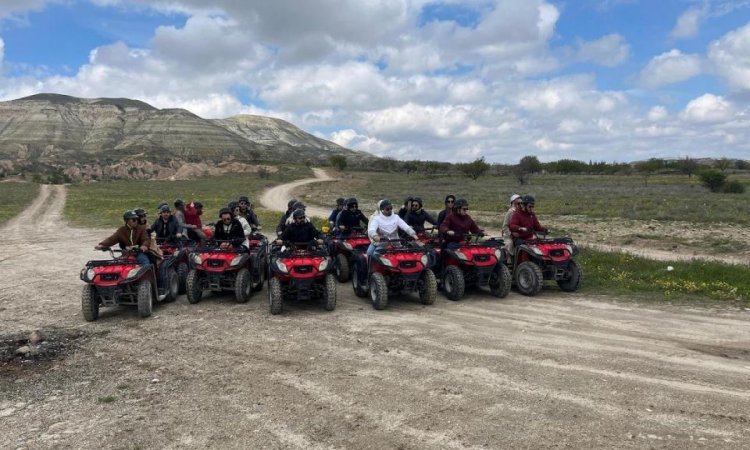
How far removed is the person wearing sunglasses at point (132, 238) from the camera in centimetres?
934

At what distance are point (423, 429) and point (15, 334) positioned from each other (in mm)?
6500

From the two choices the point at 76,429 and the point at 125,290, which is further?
the point at 125,290

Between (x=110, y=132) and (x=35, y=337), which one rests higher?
(x=110, y=132)

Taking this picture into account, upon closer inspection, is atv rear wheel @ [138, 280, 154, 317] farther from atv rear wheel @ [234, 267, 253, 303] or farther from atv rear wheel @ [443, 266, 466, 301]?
atv rear wheel @ [443, 266, 466, 301]

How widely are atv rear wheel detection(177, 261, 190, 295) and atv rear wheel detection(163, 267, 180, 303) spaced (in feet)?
1.47

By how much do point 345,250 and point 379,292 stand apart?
287cm

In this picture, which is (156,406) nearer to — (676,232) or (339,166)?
Answer: (676,232)

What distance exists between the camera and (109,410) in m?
5.21

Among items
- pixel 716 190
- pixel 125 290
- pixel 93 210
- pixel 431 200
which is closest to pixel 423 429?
pixel 125 290

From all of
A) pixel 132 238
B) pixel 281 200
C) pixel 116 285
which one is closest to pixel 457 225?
pixel 132 238

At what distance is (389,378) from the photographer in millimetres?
5879

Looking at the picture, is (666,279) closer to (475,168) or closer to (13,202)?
(13,202)

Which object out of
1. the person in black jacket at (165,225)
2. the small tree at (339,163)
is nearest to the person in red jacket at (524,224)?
the person in black jacket at (165,225)

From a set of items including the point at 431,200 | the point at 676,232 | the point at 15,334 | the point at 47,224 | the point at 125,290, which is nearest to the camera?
the point at 15,334
